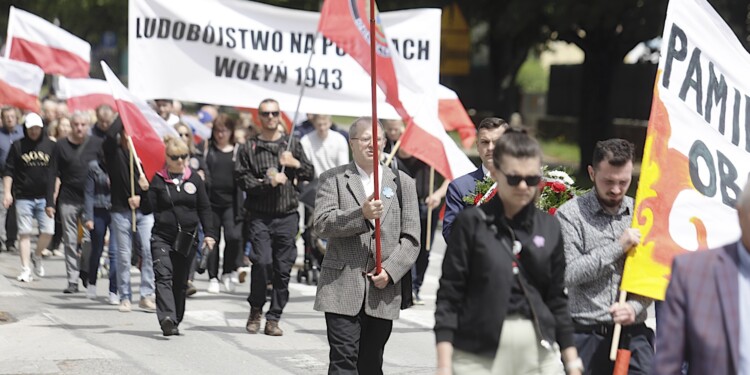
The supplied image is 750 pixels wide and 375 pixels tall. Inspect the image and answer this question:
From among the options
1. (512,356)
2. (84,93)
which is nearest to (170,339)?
(512,356)

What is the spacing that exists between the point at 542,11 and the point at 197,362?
20346 mm

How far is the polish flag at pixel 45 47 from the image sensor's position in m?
16.9

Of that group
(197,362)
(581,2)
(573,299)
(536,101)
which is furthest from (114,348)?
(536,101)

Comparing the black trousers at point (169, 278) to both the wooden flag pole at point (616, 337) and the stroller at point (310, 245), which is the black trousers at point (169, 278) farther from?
the wooden flag pole at point (616, 337)

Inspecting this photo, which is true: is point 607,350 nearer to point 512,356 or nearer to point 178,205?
point 512,356

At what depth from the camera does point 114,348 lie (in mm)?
9836

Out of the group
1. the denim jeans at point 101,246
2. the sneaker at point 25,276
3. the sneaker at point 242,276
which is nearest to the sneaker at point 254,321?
the denim jeans at point 101,246

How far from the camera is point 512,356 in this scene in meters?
5.10

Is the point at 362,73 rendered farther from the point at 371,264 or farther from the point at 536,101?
the point at 536,101

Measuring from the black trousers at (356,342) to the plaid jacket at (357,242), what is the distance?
2.8 inches

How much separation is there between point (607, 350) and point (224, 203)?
7.89 metres

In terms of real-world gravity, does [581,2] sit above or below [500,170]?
above

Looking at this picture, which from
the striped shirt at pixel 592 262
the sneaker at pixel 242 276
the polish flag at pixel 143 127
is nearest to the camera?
the striped shirt at pixel 592 262

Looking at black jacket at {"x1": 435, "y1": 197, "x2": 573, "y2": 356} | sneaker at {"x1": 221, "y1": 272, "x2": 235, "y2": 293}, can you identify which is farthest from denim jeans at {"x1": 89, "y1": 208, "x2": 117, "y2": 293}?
black jacket at {"x1": 435, "y1": 197, "x2": 573, "y2": 356}
